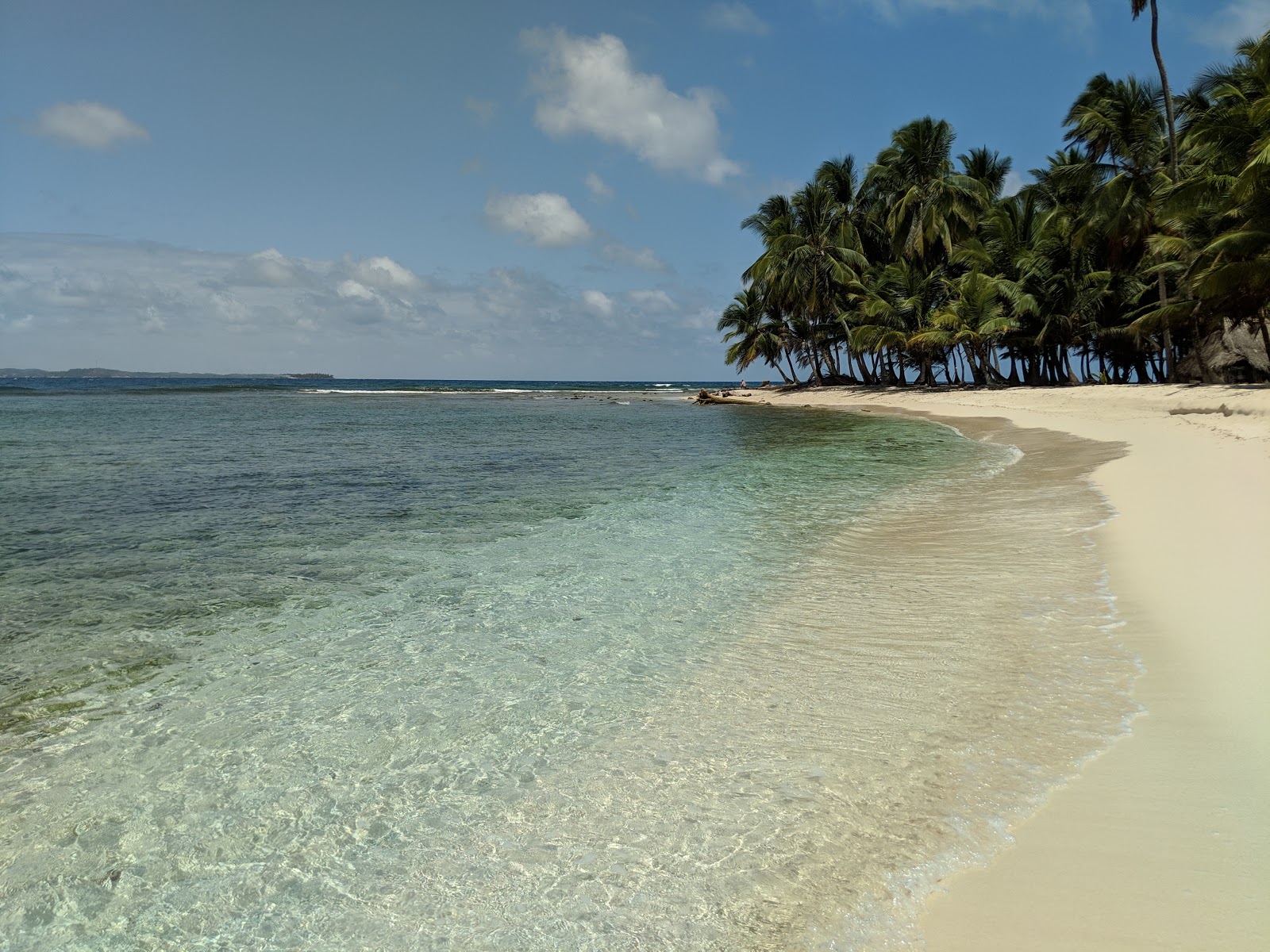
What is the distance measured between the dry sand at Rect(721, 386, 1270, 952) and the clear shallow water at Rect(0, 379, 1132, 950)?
16 cm

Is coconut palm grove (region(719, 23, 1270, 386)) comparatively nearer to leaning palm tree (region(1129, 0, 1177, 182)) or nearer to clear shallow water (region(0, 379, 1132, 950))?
leaning palm tree (region(1129, 0, 1177, 182))

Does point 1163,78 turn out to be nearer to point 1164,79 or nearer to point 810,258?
point 1164,79

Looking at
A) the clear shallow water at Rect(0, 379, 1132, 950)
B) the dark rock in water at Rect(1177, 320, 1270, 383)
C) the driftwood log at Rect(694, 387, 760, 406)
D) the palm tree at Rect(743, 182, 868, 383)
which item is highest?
the palm tree at Rect(743, 182, 868, 383)

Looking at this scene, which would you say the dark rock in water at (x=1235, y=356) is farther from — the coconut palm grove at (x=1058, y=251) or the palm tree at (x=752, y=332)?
the palm tree at (x=752, y=332)

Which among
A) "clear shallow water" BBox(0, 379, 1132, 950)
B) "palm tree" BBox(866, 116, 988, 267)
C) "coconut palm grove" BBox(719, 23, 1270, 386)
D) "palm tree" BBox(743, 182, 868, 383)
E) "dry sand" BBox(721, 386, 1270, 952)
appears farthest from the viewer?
"palm tree" BBox(743, 182, 868, 383)

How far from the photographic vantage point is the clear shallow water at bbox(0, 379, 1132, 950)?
2266mm

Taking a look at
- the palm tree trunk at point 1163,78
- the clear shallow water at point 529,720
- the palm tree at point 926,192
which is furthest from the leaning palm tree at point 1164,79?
the clear shallow water at point 529,720

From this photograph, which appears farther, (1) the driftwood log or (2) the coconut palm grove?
(1) the driftwood log

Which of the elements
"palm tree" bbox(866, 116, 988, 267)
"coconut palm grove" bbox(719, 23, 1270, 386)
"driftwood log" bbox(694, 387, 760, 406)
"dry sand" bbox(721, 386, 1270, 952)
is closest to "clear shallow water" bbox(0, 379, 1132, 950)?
"dry sand" bbox(721, 386, 1270, 952)

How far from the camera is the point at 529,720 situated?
3.52m

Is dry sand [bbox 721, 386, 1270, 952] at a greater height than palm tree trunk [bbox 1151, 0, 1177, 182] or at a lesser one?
lesser

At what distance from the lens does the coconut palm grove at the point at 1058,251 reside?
2048 cm

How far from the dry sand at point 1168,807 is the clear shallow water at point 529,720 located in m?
0.16

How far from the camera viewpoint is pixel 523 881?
2.33 meters
